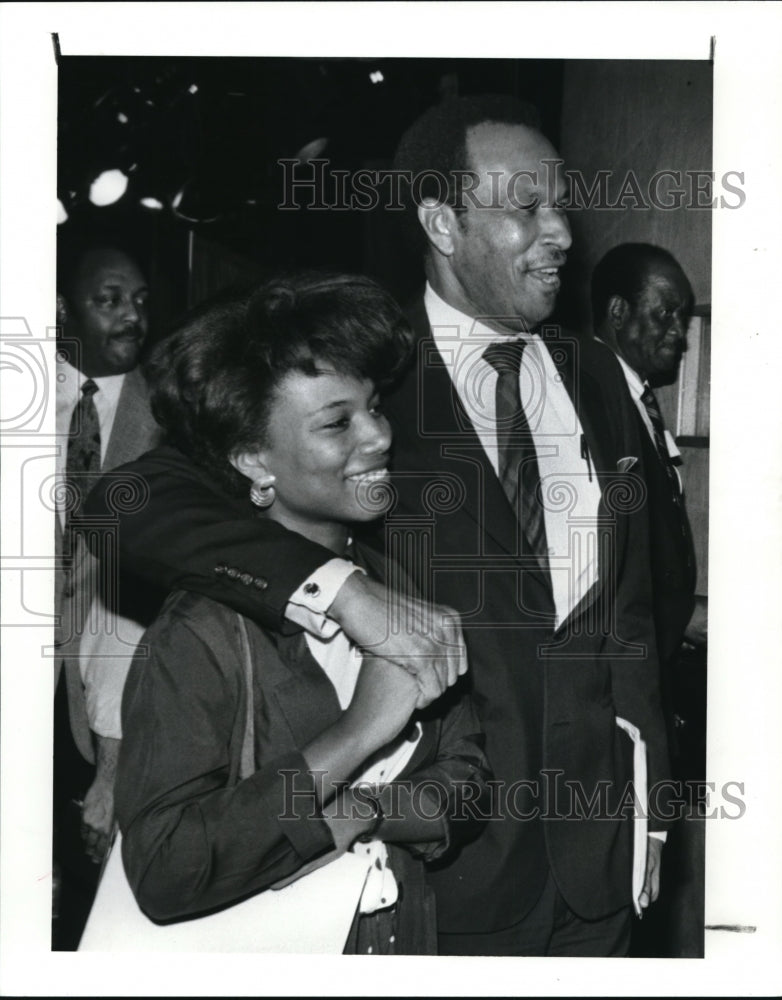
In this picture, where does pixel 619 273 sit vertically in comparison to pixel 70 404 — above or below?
above

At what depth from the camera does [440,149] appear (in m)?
1.98

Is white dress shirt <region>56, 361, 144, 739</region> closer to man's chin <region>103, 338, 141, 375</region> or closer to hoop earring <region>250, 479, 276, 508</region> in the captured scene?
man's chin <region>103, 338, 141, 375</region>

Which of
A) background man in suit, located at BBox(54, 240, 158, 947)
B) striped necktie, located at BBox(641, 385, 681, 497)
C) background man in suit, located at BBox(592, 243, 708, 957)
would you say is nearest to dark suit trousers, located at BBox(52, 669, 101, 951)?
background man in suit, located at BBox(54, 240, 158, 947)

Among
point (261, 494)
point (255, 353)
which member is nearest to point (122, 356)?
point (255, 353)

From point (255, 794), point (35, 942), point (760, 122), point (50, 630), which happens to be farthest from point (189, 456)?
point (760, 122)

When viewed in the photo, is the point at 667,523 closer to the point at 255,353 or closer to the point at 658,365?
the point at 658,365

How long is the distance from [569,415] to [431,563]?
14.8 inches

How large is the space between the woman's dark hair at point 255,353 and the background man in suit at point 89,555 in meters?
0.08

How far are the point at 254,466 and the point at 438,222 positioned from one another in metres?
0.56

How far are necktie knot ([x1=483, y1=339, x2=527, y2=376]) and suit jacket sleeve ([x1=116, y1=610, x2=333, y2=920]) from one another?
680 mm

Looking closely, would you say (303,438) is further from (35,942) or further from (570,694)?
(35,942)

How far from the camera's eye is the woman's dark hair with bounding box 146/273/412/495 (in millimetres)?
1906

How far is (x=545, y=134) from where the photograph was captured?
78.3 inches

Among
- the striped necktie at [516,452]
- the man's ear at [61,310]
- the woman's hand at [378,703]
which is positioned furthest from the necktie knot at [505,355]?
the man's ear at [61,310]
